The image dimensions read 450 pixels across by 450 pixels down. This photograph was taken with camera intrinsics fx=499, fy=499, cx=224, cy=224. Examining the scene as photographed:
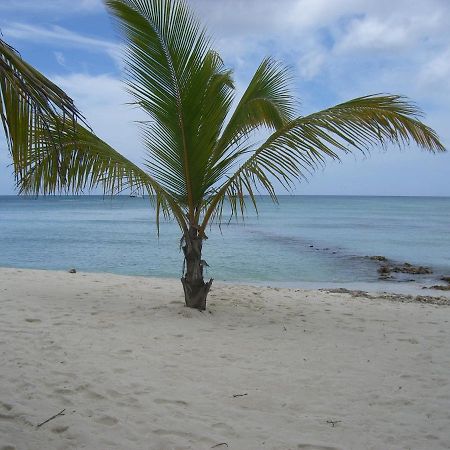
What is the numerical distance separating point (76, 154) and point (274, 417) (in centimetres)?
393

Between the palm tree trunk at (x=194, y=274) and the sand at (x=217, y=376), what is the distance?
236mm

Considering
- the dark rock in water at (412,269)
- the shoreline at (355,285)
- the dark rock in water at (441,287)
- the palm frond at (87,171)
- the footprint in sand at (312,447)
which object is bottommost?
the shoreline at (355,285)

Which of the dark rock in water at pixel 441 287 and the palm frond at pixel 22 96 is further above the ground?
the palm frond at pixel 22 96

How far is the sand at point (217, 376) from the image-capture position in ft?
10.3

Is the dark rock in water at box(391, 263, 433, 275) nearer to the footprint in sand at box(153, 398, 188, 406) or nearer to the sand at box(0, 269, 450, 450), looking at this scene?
the sand at box(0, 269, 450, 450)

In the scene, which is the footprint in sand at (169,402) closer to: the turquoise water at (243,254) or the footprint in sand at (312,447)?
the footprint in sand at (312,447)

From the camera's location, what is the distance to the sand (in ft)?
10.3

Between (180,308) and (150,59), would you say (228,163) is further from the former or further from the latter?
(180,308)

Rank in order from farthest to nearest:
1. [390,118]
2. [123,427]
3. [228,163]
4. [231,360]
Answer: [228,163] → [390,118] → [231,360] → [123,427]

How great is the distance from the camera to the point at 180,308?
6.62 m

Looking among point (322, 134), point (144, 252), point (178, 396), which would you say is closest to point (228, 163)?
point (322, 134)

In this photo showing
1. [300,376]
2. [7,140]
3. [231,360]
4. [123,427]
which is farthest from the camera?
[231,360]

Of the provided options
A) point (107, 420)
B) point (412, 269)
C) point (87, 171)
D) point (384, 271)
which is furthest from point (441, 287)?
point (107, 420)

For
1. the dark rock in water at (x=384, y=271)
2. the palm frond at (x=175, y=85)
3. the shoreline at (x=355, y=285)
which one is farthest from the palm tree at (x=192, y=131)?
the dark rock in water at (x=384, y=271)
